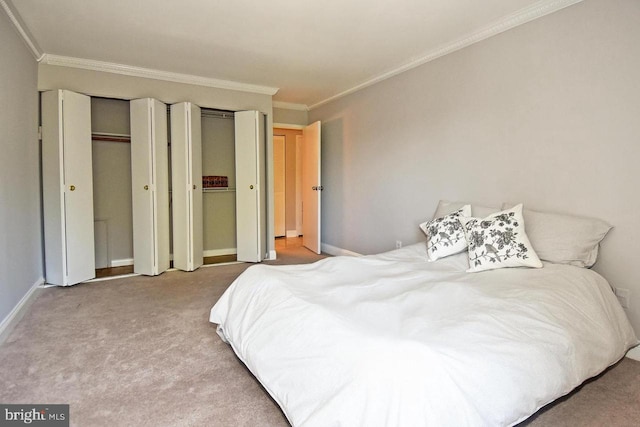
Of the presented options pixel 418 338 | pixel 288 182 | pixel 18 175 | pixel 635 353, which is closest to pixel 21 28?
pixel 18 175

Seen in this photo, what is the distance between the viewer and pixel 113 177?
4.49 meters

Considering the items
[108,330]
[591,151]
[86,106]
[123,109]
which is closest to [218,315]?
[108,330]

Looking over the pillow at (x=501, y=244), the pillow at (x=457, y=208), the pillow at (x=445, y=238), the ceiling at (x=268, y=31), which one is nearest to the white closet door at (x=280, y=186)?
the ceiling at (x=268, y=31)

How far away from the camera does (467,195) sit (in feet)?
10.8

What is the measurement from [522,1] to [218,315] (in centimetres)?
313

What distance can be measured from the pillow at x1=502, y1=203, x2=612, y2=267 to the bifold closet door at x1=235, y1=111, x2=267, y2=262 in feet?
11.3

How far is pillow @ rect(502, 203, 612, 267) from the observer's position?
2.34 metres

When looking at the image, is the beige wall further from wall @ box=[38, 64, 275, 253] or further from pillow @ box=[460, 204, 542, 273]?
pillow @ box=[460, 204, 542, 273]

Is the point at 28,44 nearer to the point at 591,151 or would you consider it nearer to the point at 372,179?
the point at 372,179

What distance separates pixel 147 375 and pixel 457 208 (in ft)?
8.79

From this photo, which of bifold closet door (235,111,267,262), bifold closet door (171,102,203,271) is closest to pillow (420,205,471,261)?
bifold closet door (235,111,267,262)

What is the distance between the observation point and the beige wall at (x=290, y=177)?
7258mm

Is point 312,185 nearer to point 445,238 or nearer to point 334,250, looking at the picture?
point 334,250

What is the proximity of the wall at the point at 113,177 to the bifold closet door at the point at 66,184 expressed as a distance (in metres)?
0.46
